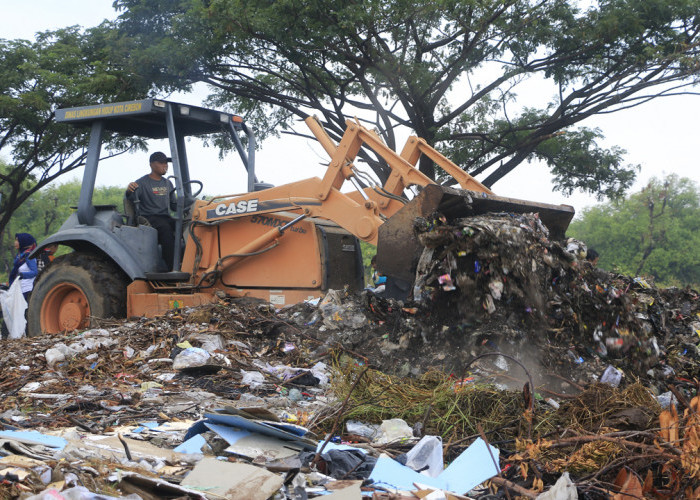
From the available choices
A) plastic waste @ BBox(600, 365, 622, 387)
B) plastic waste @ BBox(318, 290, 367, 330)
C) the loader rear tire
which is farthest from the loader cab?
plastic waste @ BBox(600, 365, 622, 387)

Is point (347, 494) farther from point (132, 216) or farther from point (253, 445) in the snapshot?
point (132, 216)

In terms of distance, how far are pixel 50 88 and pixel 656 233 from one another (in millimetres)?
28463

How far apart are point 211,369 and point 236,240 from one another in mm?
2353

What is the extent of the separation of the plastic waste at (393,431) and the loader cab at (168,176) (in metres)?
4.07

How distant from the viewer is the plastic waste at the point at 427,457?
334 cm

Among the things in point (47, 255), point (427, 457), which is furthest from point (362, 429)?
point (47, 255)

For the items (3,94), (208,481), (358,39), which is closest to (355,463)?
(208,481)

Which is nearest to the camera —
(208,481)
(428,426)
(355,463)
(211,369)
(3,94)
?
(208,481)

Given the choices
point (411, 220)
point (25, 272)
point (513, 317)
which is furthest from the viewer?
point (25, 272)

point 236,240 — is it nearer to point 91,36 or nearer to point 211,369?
point 211,369

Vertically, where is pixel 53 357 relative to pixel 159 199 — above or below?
below

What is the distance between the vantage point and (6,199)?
65.2 ft

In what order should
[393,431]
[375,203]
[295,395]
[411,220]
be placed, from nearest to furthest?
[393,431]
[295,395]
[411,220]
[375,203]

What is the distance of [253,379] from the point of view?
17.2ft
